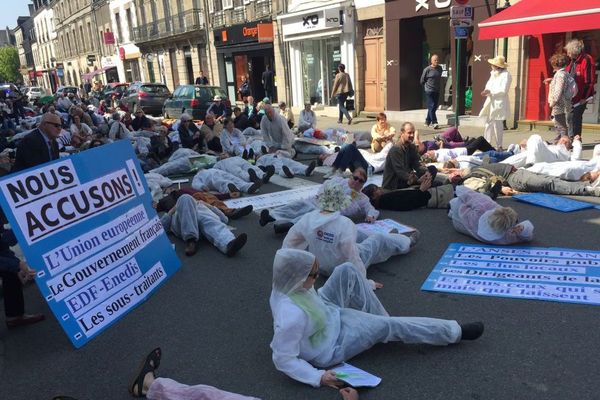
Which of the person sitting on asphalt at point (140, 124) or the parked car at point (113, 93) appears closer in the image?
the person sitting on asphalt at point (140, 124)

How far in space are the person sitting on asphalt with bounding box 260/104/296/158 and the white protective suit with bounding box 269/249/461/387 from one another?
780 cm

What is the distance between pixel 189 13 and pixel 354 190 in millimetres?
27463

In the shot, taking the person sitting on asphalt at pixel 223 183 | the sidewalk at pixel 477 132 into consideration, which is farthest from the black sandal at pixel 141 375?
the sidewalk at pixel 477 132

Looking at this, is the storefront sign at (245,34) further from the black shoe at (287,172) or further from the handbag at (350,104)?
the black shoe at (287,172)

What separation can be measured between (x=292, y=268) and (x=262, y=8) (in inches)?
876

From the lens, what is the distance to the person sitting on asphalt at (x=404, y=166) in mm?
7406

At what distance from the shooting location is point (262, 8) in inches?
914

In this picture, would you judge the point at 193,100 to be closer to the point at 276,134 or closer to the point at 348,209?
the point at 276,134

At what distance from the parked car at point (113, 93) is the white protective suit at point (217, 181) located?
2219 cm

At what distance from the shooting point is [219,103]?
17.1m

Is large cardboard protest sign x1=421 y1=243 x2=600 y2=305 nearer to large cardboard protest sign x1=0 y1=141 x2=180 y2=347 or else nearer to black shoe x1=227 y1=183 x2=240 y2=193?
large cardboard protest sign x1=0 y1=141 x2=180 y2=347

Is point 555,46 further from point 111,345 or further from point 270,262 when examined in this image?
point 111,345

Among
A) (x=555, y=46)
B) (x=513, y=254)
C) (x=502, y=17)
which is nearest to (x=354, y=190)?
(x=513, y=254)

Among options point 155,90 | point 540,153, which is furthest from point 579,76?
point 155,90
